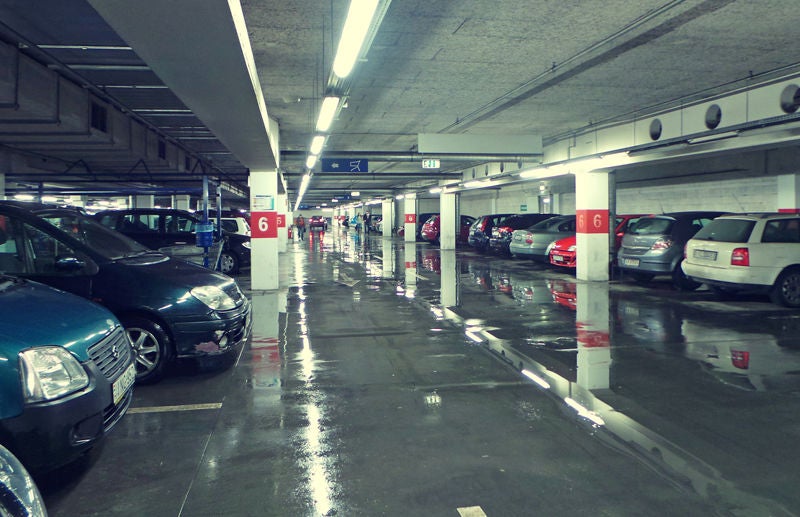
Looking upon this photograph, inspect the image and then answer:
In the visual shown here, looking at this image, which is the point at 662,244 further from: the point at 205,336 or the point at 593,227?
the point at 205,336

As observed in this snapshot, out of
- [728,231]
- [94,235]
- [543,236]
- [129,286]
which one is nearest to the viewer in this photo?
[129,286]

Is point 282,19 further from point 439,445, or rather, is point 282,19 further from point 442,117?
point 442,117

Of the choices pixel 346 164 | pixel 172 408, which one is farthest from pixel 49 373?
pixel 346 164

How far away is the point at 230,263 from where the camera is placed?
15.8 metres

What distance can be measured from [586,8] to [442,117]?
6.19 meters

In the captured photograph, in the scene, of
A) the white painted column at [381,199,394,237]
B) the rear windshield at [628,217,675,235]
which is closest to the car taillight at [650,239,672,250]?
the rear windshield at [628,217,675,235]

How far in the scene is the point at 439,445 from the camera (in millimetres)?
3891

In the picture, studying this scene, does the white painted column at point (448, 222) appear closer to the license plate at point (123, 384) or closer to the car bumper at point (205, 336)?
the car bumper at point (205, 336)

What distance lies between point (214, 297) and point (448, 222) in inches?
826

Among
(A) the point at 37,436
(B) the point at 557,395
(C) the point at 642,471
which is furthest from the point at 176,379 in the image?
(C) the point at 642,471

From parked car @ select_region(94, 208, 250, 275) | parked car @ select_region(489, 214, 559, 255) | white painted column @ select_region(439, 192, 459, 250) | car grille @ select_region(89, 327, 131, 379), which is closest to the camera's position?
car grille @ select_region(89, 327, 131, 379)

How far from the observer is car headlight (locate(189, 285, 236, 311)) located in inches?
215

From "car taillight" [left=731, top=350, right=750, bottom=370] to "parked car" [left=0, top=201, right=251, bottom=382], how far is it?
16.6ft

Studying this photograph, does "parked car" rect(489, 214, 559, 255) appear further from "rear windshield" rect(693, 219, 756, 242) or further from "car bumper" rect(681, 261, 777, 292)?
"car bumper" rect(681, 261, 777, 292)
